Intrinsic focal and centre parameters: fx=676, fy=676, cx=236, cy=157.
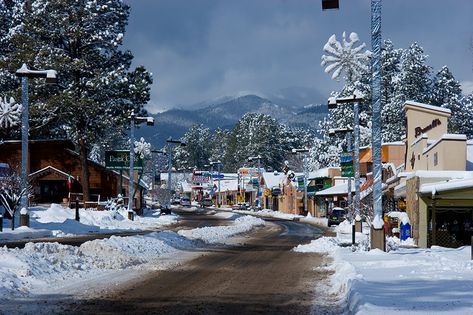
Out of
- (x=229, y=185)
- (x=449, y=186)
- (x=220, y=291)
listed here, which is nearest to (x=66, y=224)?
(x=449, y=186)

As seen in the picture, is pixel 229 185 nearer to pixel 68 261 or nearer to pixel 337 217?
pixel 337 217

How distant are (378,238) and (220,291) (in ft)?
27.6

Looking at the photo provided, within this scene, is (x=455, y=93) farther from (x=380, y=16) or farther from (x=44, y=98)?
Answer: (x=380, y=16)

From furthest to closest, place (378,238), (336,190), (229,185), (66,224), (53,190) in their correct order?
1. (229,185)
2. (336,190)
3. (53,190)
4. (66,224)
5. (378,238)

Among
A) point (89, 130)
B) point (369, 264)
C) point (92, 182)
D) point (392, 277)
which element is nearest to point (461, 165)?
point (369, 264)

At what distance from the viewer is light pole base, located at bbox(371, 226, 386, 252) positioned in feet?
69.5

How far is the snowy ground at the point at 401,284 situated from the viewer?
10.2 metres

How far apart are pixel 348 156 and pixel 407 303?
34.0 m

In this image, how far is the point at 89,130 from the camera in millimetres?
57500

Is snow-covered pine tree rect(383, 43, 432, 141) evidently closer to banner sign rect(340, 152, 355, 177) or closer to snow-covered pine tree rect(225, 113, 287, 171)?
banner sign rect(340, 152, 355, 177)

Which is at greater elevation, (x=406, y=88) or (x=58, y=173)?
(x=406, y=88)

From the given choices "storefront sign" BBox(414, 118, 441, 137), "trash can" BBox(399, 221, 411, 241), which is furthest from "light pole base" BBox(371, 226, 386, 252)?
"storefront sign" BBox(414, 118, 441, 137)

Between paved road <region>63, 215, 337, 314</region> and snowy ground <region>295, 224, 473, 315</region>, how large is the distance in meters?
0.72

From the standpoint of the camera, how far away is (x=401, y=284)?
43.2 ft
